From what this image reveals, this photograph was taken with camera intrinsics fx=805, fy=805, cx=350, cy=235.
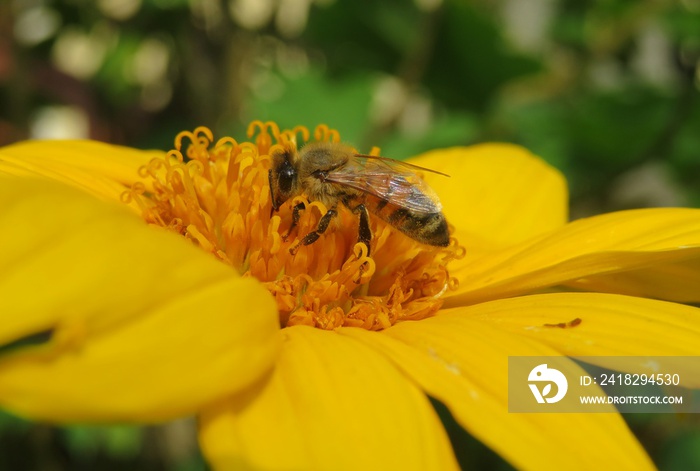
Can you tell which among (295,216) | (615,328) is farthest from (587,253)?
(295,216)

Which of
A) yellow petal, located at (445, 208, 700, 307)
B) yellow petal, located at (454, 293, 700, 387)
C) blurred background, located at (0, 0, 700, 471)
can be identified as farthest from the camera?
blurred background, located at (0, 0, 700, 471)

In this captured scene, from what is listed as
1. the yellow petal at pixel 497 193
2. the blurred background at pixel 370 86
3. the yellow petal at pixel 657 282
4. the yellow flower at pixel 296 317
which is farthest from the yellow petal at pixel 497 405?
the blurred background at pixel 370 86

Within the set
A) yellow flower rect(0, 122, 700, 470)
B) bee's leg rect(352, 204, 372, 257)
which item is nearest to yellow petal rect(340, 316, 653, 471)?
yellow flower rect(0, 122, 700, 470)

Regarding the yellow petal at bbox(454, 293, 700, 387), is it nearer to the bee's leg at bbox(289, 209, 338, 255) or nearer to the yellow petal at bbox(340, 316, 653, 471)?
the yellow petal at bbox(340, 316, 653, 471)

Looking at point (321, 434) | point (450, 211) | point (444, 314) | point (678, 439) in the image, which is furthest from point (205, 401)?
point (678, 439)

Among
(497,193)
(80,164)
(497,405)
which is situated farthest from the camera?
(497,193)

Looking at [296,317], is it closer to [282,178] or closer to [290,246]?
[290,246]

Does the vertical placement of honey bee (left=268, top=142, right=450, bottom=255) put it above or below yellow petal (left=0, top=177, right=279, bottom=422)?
above
